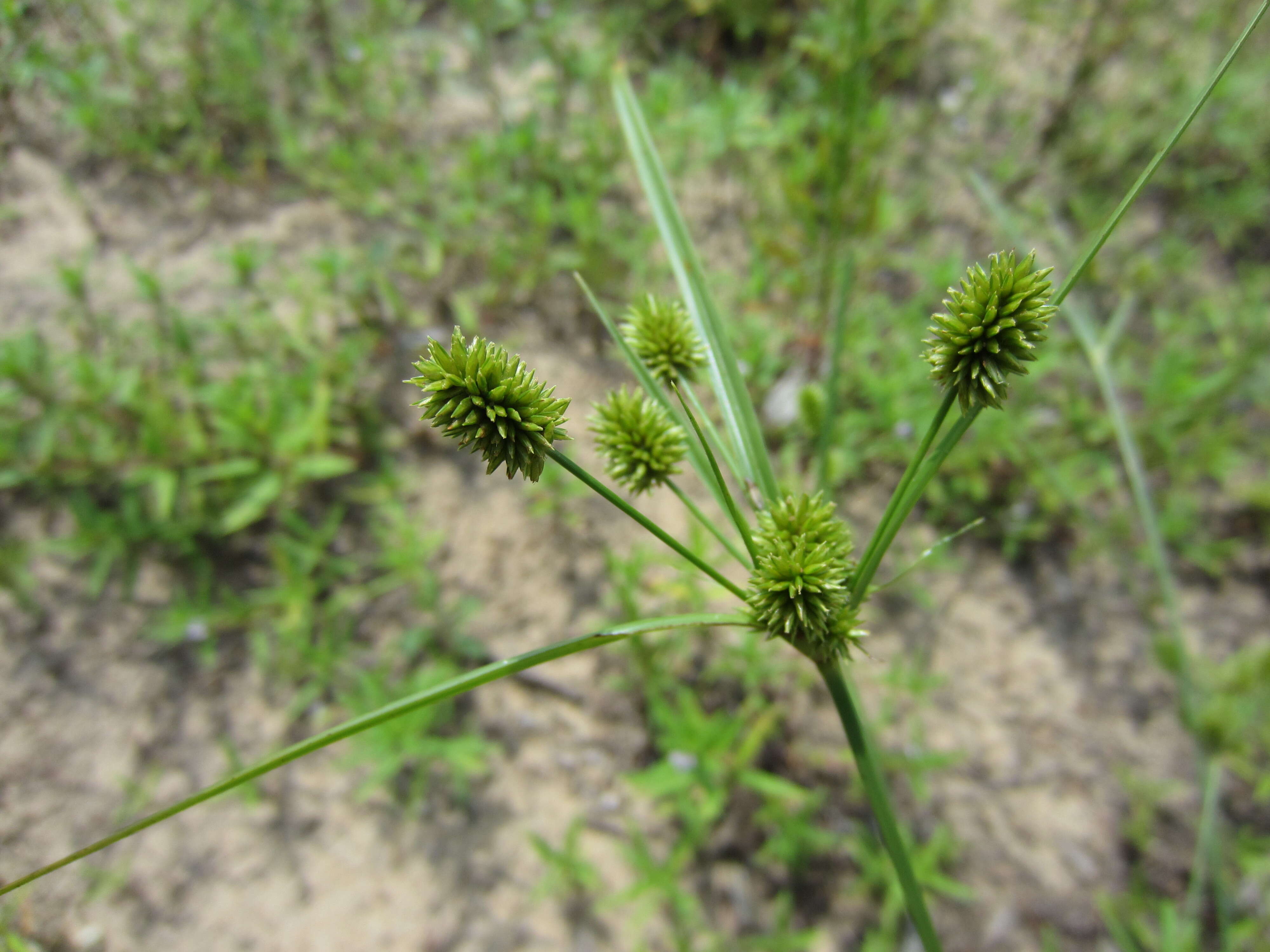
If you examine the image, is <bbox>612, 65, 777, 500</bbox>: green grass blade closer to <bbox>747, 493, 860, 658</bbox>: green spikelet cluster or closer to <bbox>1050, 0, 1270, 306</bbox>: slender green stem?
<bbox>747, 493, 860, 658</bbox>: green spikelet cluster

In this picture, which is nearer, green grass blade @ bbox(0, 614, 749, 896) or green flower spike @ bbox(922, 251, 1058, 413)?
green grass blade @ bbox(0, 614, 749, 896)

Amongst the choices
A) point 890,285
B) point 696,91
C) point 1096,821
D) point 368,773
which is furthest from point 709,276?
point 1096,821

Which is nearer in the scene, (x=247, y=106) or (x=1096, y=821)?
(x=1096, y=821)


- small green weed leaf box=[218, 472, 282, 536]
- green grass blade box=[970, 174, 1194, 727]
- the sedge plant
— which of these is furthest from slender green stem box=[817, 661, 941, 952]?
small green weed leaf box=[218, 472, 282, 536]

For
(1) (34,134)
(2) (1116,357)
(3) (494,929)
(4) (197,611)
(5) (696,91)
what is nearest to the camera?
(3) (494,929)

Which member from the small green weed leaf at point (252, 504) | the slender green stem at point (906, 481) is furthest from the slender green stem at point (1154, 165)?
the small green weed leaf at point (252, 504)

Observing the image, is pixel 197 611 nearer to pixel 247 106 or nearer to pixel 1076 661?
pixel 247 106
